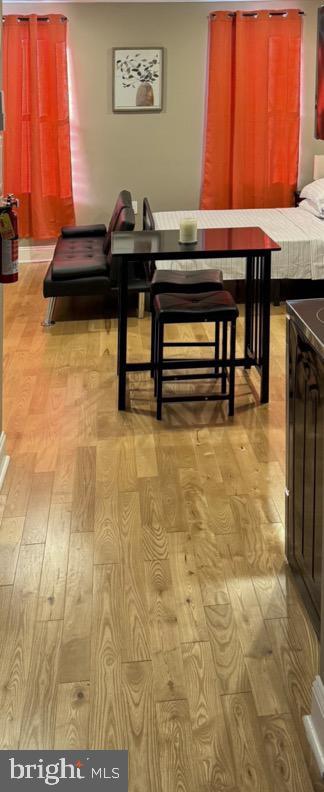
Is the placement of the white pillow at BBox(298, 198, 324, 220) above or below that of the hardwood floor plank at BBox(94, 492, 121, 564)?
above

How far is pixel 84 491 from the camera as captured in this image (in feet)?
11.6

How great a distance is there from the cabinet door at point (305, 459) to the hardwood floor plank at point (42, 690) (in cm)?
77

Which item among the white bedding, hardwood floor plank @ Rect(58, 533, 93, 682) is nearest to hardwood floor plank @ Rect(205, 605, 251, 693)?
hardwood floor plank @ Rect(58, 533, 93, 682)

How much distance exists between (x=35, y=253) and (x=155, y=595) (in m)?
5.57

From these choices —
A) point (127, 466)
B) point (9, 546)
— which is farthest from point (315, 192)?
point (9, 546)

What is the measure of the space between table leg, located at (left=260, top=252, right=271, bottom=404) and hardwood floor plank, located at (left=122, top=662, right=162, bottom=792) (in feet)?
7.17

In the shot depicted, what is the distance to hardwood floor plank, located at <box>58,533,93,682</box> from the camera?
244cm

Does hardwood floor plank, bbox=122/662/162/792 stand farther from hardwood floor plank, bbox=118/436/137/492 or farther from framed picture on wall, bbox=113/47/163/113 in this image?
framed picture on wall, bbox=113/47/163/113

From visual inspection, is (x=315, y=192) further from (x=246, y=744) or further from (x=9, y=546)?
(x=246, y=744)

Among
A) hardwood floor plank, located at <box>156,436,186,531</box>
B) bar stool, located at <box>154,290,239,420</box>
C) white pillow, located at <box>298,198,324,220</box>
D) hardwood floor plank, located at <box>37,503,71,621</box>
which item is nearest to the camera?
hardwood floor plank, located at <box>37,503,71,621</box>

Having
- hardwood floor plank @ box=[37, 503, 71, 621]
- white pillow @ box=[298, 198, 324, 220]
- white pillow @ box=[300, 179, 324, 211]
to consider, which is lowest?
hardwood floor plank @ box=[37, 503, 71, 621]

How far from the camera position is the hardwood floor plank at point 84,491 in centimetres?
326

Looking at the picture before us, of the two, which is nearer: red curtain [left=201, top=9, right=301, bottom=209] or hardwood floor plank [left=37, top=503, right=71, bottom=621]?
hardwood floor plank [left=37, top=503, right=71, bottom=621]

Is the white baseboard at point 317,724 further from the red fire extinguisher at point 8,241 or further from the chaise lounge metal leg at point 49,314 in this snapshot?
the chaise lounge metal leg at point 49,314
